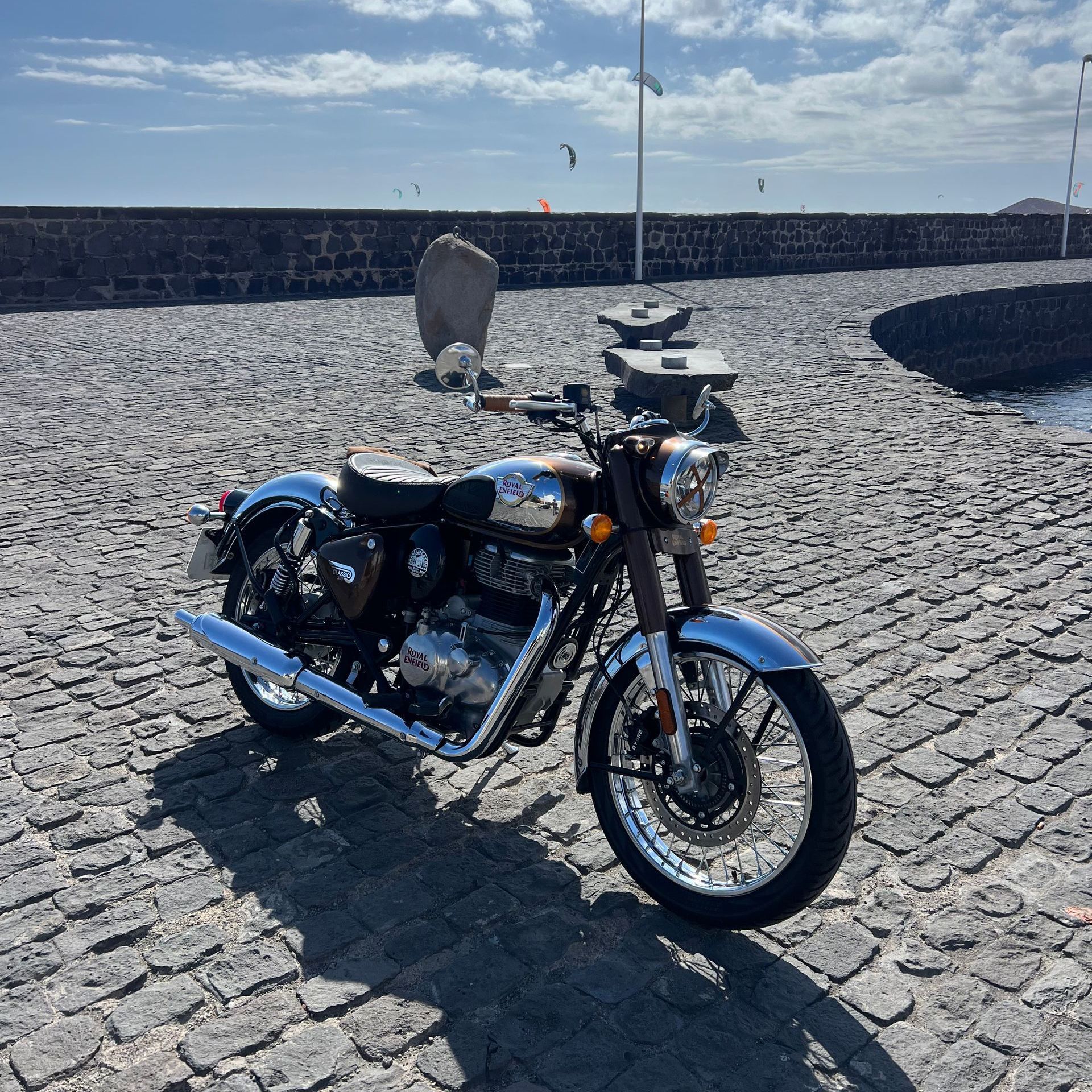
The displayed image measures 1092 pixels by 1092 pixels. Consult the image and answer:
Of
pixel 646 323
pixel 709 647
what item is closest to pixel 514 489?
pixel 709 647

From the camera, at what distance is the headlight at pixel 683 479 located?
280 cm

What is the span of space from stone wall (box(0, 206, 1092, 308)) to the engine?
17.8 meters

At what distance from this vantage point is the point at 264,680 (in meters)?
3.99

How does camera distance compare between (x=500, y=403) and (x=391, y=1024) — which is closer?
(x=391, y=1024)

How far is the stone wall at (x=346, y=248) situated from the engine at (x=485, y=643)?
17.8 metres

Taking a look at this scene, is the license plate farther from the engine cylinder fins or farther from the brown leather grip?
the brown leather grip

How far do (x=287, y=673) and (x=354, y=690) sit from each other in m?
0.27

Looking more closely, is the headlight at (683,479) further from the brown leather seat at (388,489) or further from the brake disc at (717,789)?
the brown leather seat at (388,489)

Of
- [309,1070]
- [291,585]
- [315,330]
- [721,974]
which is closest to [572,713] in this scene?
[291,585]

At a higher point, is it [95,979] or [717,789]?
[717,789]

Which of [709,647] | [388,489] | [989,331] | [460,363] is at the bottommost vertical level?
[989,331]

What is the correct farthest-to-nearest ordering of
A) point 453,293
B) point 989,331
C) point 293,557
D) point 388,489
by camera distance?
point 989,331
point 453,293
point 293,557
point 388,489

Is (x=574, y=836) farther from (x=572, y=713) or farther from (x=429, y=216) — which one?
(x=429, y=216)

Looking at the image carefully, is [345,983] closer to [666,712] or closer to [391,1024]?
[391,1024]
